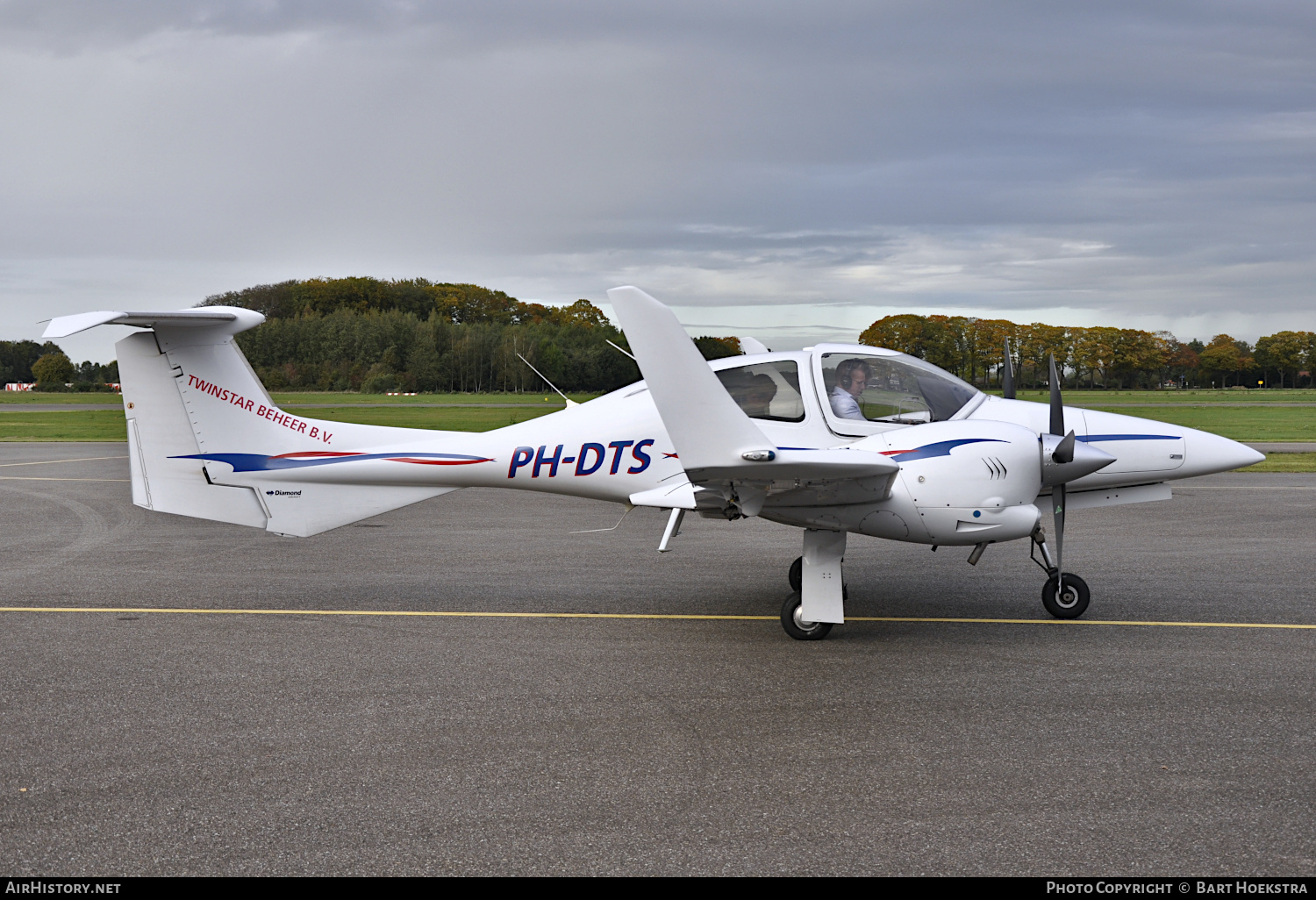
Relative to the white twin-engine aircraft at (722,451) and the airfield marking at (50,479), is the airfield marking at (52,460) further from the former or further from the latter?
the white twin-engine aircraft at (722,451)

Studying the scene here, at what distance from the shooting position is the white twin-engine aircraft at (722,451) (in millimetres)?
6855

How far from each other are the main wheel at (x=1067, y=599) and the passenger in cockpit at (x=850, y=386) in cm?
217

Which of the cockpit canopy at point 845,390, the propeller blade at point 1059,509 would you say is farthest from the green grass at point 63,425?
the propeller blade at point 1059,509

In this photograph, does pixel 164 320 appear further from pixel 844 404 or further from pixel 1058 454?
pixel 1058 454

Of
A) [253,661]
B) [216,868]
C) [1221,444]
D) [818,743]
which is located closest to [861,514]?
[818,743]

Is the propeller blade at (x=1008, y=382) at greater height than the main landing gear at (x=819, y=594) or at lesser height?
greater

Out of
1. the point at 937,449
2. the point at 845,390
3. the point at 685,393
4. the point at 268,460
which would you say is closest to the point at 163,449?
the point at 268,460

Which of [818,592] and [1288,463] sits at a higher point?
[818,592]

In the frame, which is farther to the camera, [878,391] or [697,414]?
[878,391]

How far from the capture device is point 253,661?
686 cm

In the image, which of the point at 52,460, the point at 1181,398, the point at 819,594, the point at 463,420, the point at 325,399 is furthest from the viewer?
the point at 1181,398

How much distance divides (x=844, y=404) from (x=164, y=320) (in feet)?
18.6

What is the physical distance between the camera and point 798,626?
7398 millimetres

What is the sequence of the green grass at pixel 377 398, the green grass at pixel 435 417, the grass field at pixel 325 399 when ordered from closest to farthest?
the green grass at pixel 435 417 < the green grass at pixel 377 398 < the grass field at pixel 325 399
